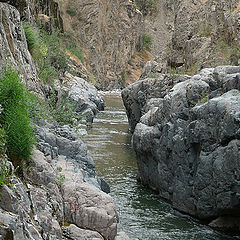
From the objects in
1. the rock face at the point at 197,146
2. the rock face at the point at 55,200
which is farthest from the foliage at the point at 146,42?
the rock face at the point at 55,200

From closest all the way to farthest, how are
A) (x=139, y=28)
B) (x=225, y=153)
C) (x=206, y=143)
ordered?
(x=225, y=153), (x=206, y=143), (x=139, y=28)

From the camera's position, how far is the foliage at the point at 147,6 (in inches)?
4599

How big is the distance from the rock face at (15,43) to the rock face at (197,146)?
5.09 m

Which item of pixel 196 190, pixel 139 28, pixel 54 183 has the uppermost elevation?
pixel 139 28

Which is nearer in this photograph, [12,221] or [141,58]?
[12,221]

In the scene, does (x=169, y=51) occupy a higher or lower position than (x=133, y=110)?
higher

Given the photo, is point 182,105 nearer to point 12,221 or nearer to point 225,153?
point 225,153

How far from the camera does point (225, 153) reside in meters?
9.96

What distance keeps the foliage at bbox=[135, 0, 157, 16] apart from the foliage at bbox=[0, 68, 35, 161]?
377 ft

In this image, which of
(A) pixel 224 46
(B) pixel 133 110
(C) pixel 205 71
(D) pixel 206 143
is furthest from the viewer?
(A) pixel 224 46

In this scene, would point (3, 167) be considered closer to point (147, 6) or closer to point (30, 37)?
point (30, 37)

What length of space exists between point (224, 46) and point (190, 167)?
696 inches

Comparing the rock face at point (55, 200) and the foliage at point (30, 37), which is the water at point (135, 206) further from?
the foliage at point (30, 37)

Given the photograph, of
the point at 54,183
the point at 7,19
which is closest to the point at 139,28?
the point at 7,19
